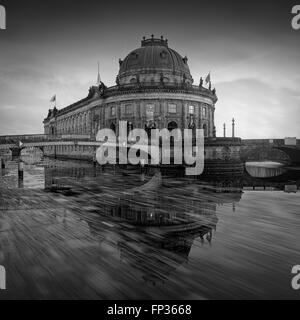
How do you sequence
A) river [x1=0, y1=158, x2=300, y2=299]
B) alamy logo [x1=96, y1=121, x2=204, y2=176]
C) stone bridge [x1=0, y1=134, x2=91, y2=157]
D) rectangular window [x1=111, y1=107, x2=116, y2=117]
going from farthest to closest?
A: rectangular window [x1=111, y1=107, x2=116, y2=117] → stone bridge [x1=0, y1=134, x2=91, y2=157] → alamy logo [x1=96, y1=121, x2=204, y2=176] → river [x1=0, y1=158, x2=300, y2=299]

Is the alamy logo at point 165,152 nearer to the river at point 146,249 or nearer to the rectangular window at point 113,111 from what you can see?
the rectangular window at point 113,111

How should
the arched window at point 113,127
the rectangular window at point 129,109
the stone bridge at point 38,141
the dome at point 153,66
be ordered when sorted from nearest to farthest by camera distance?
the stone bridge at point 38,141 → the rectangular window at point 129,109 → the arched window at point 113,127 → the dome at point 153,66

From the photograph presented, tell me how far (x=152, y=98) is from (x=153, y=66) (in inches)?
347

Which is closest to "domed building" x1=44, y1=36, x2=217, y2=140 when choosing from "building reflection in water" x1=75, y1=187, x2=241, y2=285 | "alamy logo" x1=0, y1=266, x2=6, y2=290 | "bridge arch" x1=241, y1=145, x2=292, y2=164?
"bridge arch" x1=241, y1=145, x2=292, y2=164

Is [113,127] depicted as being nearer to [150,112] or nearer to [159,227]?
[150,112]

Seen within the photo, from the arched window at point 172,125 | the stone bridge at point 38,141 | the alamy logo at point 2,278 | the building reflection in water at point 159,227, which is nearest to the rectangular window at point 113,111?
the arched window at point 172,125

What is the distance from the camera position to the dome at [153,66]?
58.9 m

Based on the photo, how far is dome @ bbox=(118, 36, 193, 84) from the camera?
5888cm

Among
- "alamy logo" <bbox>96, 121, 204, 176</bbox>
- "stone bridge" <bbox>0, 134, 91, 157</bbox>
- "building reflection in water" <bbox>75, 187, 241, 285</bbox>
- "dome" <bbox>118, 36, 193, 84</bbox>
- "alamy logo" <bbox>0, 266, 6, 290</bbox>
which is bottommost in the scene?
"alamy logo" <bbox>0, 266, 6, 290</bbox>

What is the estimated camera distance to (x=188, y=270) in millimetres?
7715

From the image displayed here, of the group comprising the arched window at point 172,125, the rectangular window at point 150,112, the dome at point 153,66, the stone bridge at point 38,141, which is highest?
the dome at point 153,66

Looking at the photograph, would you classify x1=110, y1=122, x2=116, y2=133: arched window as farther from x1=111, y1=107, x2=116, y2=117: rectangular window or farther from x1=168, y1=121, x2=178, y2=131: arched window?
x1=168, y1=121, x2=178, y2=131: arched window
